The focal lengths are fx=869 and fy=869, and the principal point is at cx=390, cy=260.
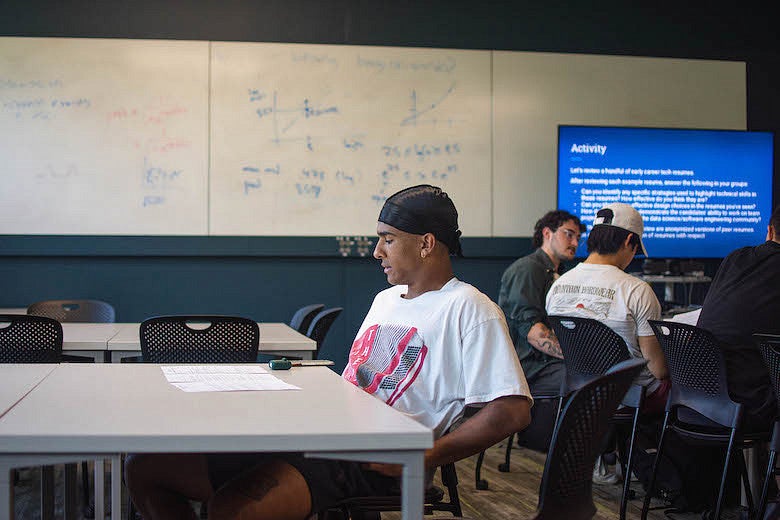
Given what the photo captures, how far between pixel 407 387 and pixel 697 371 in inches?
60.7

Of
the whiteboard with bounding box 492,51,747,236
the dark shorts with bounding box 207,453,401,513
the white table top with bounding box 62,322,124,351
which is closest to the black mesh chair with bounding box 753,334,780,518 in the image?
the dark shorts with bounding box 207,453,401,513

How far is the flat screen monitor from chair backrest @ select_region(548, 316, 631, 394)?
2514 mm

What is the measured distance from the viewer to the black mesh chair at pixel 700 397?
3061 millimetres

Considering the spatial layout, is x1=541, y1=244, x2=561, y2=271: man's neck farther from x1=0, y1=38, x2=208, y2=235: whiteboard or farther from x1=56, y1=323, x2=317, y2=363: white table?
x1=0, y1=38, x2=208, y2=235: whiteboard

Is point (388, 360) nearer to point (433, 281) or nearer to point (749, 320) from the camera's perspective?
point (433, 281)

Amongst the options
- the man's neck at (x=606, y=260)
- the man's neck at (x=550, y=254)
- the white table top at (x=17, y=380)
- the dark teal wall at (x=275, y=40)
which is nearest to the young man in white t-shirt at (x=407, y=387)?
the white table top at (x=17, y=380)

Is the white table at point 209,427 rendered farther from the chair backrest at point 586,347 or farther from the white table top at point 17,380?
the chair backrest at point 586,347

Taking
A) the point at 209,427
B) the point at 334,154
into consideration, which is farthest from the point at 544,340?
the point at 209,427

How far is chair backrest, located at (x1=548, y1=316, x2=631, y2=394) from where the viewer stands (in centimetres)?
337

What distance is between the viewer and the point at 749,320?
3.15 meters

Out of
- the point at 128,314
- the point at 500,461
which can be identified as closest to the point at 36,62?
the point at 128,314

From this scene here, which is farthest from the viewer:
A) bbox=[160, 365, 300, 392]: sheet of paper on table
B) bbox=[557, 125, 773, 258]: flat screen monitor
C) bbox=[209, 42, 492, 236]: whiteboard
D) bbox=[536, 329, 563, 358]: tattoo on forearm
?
bbox=[557, 125, 773, 258]: flat screen monitor

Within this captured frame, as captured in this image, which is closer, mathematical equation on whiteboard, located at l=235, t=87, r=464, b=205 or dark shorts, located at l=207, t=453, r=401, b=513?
dark shorts, located at l=207, t=453, r=401, b=513

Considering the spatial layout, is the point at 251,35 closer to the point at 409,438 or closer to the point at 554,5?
the point at 554,5
